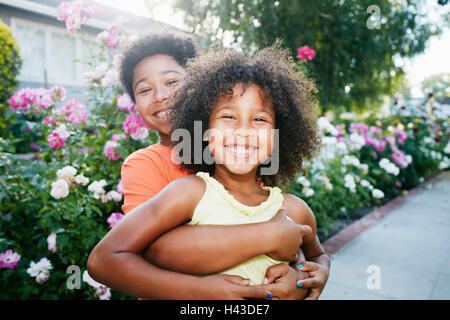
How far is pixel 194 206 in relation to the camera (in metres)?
1.23

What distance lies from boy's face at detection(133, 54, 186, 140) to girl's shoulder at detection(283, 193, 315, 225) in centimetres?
65

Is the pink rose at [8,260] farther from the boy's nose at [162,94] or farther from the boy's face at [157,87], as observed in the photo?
the boy's nose at [162,94]

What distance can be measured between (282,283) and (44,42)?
10.4 meters

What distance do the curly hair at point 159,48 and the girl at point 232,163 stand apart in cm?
29

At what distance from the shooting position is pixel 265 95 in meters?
1.43

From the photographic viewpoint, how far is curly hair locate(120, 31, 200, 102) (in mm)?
1851

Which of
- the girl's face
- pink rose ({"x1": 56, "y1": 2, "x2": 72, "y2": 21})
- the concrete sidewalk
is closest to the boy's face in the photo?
the girl's face

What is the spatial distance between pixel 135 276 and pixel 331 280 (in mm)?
2401

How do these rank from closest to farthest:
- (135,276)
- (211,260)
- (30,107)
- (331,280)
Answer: (135,276) < (211,260) < (30,107) < (331,280)

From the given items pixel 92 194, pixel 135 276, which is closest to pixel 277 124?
pixel 135 276

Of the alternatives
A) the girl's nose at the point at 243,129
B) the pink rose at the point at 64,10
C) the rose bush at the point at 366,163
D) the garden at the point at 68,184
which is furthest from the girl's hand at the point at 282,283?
the pink rose at the point at 64,10

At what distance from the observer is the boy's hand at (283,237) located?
3.97 ft

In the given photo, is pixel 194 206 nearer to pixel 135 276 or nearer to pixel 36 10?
pixel 135 276

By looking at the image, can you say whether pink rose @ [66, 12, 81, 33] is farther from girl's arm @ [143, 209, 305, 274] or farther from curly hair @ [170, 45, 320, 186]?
girl's arm @ [143, 209, 305, 274]
